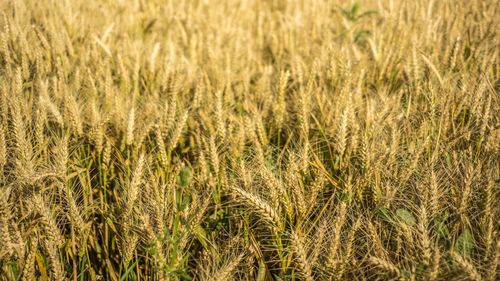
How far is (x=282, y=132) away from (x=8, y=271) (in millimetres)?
1085

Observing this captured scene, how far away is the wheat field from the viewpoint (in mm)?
1011

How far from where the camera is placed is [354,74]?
6.50 ft

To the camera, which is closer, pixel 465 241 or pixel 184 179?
pixel 465 241

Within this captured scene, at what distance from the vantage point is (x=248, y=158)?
1603mm

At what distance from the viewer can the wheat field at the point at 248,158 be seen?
1.01 meters

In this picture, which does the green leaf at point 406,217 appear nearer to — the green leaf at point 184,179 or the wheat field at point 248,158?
the wheat field at point 248,158

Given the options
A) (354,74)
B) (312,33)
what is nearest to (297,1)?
(312,33)

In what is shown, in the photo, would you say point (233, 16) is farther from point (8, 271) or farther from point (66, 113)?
point (8, 271)

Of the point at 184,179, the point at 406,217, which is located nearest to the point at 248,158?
the point at 184,179

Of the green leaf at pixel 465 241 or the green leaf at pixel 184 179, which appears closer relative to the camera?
the green leaf at pixel 465 241

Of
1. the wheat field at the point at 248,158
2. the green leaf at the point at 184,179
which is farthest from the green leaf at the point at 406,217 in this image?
the green leaf at the point at 184,179

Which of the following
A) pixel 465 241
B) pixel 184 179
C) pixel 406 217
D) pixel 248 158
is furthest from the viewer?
pixel 248 158

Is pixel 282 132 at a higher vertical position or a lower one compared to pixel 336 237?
lower

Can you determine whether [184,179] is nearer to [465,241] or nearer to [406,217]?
[406,217]
